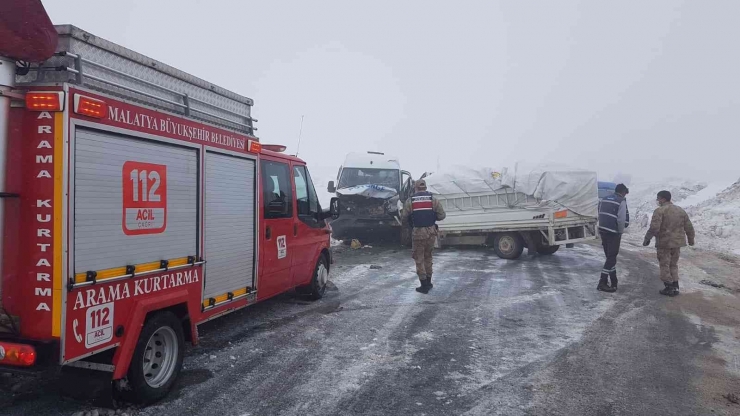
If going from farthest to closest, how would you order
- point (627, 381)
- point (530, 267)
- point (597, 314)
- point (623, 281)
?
1. point (530, 267)
2. point (623, 281)
3. point (597, 314)
4. point (627, 381)

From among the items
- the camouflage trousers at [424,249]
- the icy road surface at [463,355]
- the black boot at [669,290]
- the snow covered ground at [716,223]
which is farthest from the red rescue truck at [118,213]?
the snow covered ground at [716,223]

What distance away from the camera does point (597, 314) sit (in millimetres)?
7121

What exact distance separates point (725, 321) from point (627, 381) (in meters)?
3.43

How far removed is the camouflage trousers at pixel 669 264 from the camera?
853cm

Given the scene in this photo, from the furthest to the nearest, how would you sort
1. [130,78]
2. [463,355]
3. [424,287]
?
[424,287] → [463,355] → [130,78]

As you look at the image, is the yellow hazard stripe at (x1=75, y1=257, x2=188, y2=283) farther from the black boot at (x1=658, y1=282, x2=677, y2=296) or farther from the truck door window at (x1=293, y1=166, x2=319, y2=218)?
the black boot at (x1=658, y1=282, x2=677, y2=296)

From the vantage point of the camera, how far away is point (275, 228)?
6156 mm

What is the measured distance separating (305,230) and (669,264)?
243 inches

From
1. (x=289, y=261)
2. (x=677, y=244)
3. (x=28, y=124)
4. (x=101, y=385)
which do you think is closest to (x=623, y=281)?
A: (x=677, y=244)

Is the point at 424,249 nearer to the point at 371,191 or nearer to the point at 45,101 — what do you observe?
the point at 371,191

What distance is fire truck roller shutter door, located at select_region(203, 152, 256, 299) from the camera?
4.80m

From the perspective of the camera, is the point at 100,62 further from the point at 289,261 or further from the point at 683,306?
the point at 683,306

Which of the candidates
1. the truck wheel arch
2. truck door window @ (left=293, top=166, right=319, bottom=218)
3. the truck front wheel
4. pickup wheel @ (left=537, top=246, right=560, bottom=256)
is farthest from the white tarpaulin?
the truck wheel arch

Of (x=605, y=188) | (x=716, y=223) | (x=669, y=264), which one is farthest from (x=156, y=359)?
(x=605, y=188)
